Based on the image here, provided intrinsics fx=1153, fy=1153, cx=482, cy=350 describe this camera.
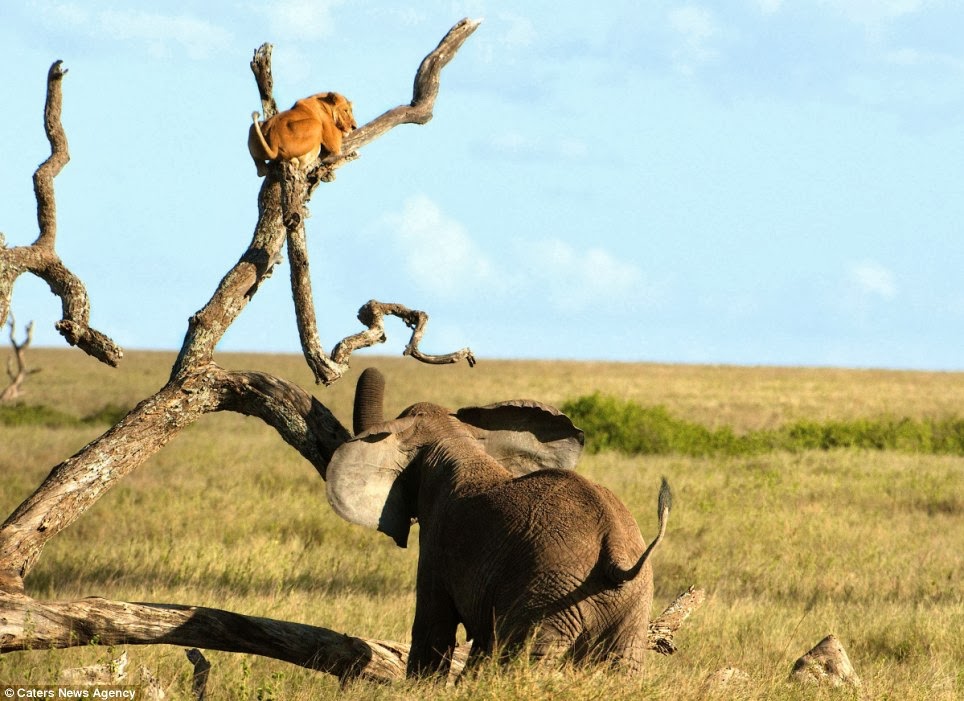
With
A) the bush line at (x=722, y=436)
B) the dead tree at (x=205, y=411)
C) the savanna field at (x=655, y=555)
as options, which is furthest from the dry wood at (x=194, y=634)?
the bush line at (x=722, y=436)

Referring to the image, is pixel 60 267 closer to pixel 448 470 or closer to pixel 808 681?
pixel 448 470

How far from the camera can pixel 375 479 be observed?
726cm

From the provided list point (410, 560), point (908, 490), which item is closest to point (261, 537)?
point (410, 560)

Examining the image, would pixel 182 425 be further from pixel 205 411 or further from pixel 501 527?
pixel 501 527

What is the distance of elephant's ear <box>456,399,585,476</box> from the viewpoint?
7547 mm

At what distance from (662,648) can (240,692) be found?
281 cm

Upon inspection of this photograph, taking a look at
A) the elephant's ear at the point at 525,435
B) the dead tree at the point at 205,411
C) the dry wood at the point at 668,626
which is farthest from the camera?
the dry wood at the point at 668,626

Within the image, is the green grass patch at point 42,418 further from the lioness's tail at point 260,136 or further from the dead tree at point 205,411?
the lioness's tail at point 260,136

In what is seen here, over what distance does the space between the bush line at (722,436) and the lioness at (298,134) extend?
16.8 meters

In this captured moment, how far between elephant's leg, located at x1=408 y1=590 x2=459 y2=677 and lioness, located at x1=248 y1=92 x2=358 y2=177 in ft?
12.4

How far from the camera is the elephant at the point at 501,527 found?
5.93 m

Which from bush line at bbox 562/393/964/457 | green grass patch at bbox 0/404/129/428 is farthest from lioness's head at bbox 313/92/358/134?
green grass patch at bbox 0/404/129/428

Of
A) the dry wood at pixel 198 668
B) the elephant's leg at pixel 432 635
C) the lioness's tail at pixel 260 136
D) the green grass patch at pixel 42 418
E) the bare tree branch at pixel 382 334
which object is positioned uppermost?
the lioness's tail at pixel 260 136

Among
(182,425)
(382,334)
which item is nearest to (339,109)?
(382,334)
